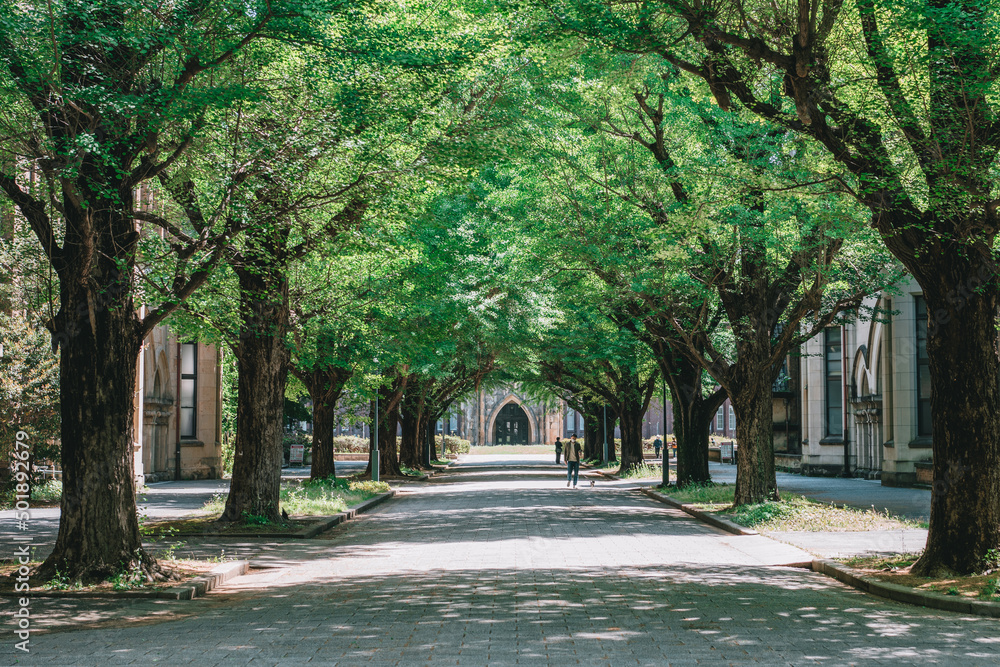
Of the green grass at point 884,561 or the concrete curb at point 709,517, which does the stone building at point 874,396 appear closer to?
the concrete curb at point 709,517

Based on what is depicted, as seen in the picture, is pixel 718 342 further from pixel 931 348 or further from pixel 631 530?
pixel 931 348

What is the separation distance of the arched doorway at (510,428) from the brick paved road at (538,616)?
97.5 meters

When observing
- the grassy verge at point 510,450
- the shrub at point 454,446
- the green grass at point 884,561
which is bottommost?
the grassy verge at point 510,450

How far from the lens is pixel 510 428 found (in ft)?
373

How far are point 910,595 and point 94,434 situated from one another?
8.88 meters

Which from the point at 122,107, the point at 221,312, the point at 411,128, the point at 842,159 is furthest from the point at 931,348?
the point at 221,312

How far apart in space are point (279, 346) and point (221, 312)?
2200 mm

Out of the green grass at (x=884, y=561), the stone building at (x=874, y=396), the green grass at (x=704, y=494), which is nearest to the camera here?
the green grass at (x=884, y=561)

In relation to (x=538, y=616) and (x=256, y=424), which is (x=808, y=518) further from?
(x=538, y=616)

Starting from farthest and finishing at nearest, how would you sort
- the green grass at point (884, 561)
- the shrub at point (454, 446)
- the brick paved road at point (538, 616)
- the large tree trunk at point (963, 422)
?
1. the shrub at point (454, 446)
2. the green grass at point (884, 561)
3. the large tree trunk at point (963, 422)
4. the brick paved road at point (538, 616)

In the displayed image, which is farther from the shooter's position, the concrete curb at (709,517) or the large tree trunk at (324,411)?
the large tree trunk at (324,411)

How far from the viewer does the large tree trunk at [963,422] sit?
10578 mm

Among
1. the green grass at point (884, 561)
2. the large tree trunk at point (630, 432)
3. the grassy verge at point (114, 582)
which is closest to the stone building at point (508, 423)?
the large tree trunk at point (630, 432)

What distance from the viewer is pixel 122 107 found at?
9.61 m
